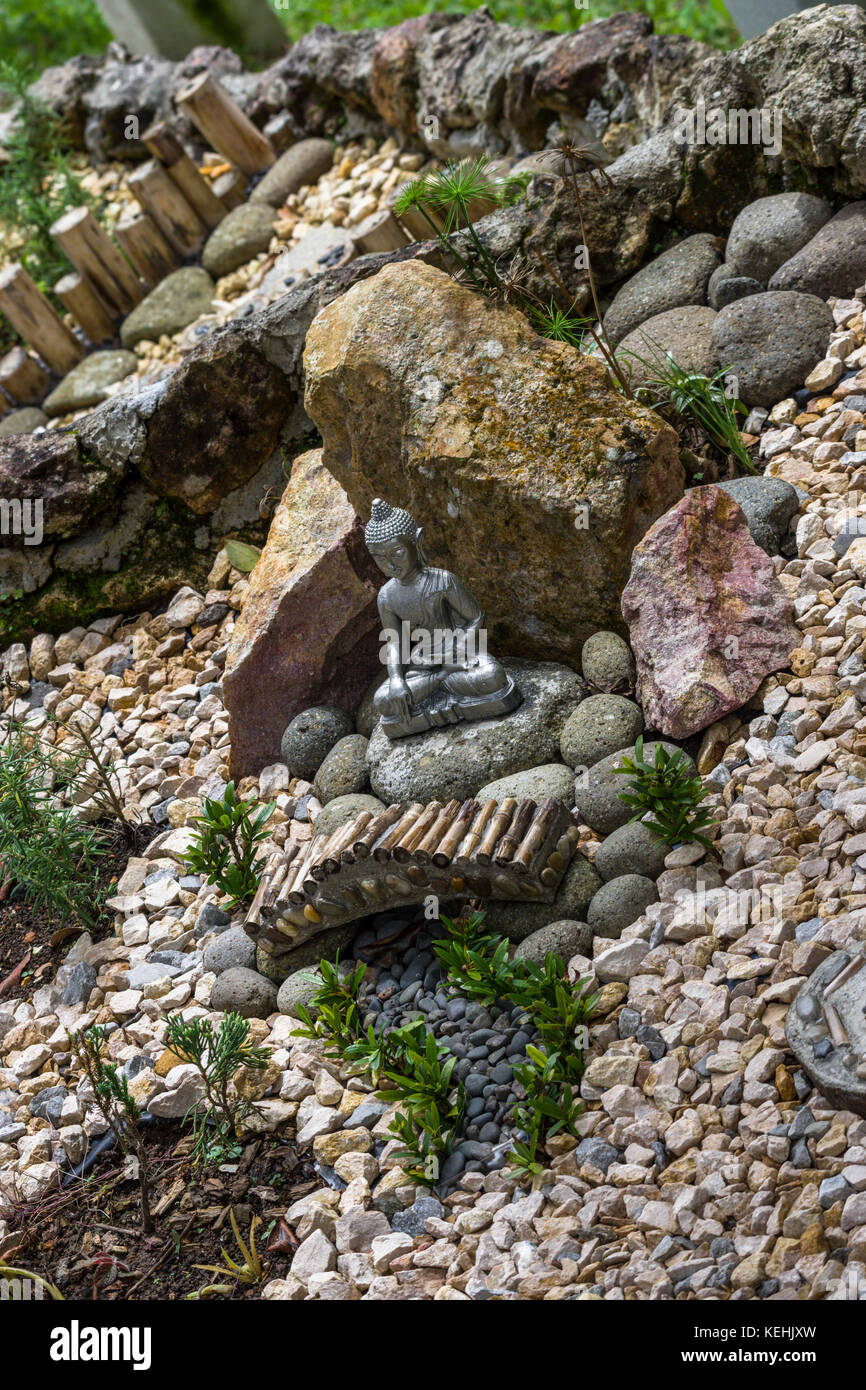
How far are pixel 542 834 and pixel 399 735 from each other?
1.03 meters

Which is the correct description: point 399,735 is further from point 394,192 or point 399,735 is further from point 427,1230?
point 394,192

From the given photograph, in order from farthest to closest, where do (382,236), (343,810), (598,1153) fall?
1. (382,236)
2. (343,810)
3. (598,1153)

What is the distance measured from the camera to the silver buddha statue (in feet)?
15.8

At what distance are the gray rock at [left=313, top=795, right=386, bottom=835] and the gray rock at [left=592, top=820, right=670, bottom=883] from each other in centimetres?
109

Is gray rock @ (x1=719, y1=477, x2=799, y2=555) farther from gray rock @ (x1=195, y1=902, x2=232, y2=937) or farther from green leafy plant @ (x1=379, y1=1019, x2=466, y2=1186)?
gray rock @ (x1=195, y1=902, x2=232, y2=937)

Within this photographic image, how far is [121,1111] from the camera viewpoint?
14.3 ft

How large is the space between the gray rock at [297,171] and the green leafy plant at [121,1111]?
23.6ft

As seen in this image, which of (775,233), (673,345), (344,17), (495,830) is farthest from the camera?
(344,17)

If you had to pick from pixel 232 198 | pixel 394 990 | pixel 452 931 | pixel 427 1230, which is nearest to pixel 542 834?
pixel 452 931

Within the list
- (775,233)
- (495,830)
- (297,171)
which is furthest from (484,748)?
(297,171)

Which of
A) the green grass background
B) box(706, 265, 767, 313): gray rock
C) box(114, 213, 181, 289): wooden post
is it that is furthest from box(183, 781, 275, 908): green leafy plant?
box(114, 213, 181, 289): wooden post

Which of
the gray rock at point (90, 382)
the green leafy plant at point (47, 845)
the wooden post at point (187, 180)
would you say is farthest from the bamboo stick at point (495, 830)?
the wooden post at point (187, 180)

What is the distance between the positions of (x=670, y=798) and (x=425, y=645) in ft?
4.32

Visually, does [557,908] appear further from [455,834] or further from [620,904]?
[455,834]
